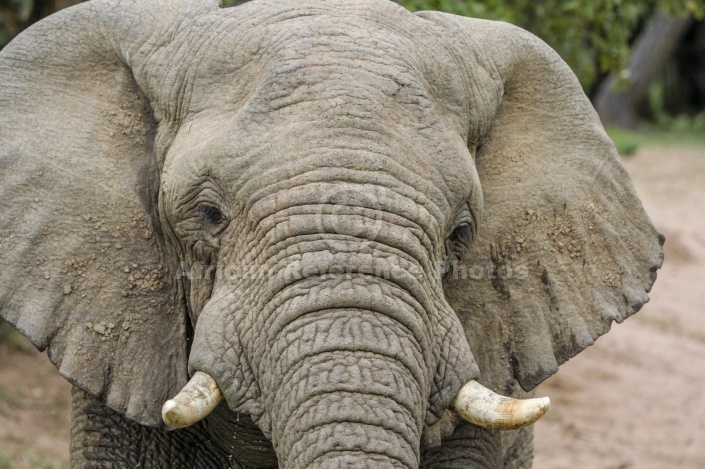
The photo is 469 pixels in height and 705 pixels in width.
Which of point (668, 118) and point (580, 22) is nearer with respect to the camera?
point (580, 22)

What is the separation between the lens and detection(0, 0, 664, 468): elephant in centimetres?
318

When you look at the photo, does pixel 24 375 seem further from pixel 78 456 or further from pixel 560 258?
pixel 560 258

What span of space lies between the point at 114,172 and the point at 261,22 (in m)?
0.64

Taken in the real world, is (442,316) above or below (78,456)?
above

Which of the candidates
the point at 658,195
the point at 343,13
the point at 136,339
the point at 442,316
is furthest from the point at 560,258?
the point at 658,195

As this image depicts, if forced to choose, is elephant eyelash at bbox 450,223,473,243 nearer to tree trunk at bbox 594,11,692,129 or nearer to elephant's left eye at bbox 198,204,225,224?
elephant's left eye at bbox 198,204,225,224

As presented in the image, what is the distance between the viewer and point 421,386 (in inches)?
126

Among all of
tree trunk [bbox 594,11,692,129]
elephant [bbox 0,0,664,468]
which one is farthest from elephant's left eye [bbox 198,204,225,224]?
tree trunk [bbox 594,11,692,129]

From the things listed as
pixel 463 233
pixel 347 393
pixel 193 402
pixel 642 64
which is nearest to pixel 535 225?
pixel 463 233

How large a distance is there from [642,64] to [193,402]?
18407 mm

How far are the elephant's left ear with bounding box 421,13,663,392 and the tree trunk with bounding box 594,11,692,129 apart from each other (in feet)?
54.3

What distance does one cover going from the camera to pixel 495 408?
10.6 feet

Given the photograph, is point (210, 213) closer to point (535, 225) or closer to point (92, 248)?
point (92, 248)

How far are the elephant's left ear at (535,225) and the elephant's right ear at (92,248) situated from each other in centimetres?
91
